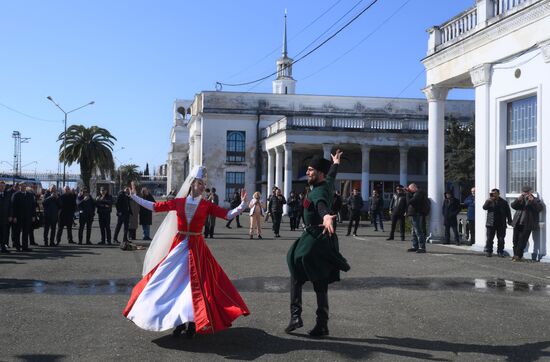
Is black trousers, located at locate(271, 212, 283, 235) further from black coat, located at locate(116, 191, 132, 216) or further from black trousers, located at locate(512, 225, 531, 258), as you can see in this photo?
black trousers, located at locate(512, 225, 531, 258)

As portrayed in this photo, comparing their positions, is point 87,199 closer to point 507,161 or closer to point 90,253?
point 90,253

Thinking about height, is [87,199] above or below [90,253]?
above

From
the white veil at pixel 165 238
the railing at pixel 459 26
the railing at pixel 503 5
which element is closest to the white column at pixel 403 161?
the railing at pixel 459 26

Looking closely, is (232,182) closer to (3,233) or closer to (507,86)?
(3,233)

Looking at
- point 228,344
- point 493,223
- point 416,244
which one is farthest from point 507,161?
point 228,344

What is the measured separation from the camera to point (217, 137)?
51.3 m

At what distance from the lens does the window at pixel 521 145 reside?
1495 centimetres

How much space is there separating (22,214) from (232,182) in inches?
1401

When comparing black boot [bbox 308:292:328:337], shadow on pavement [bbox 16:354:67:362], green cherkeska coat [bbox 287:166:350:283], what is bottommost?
shadow on pavement [bbox 16:354:67:362]

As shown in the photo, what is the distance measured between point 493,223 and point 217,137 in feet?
124

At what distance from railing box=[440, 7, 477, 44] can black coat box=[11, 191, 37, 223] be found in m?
13.1

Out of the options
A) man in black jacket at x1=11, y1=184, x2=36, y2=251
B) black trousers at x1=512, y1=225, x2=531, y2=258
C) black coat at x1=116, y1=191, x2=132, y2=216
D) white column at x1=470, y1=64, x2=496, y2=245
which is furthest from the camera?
black coat at x1=116, y1=191, x2=132, y2=216

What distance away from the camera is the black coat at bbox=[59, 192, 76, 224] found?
1842 centimetres

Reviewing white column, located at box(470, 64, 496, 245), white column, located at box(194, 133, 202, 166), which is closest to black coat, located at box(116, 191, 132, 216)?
white column, located at box(470, 64, 496, 245)
